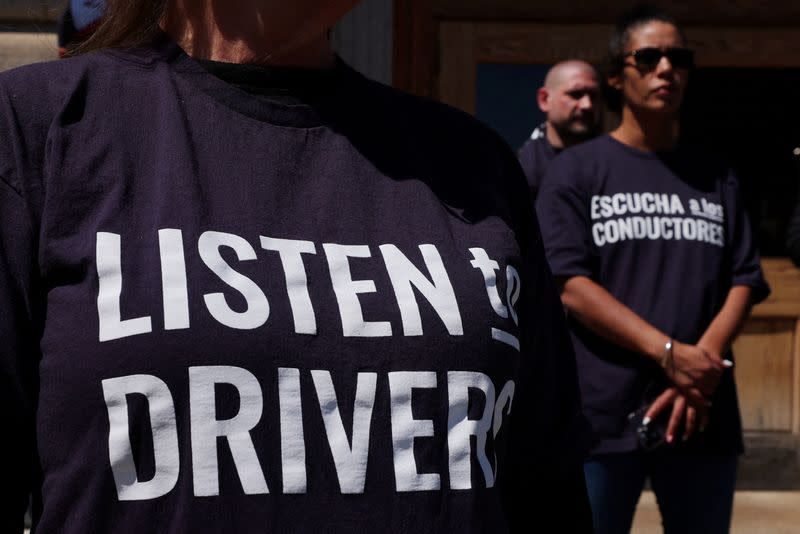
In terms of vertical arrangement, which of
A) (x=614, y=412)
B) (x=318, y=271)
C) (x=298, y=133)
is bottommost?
(x=614, y=412)

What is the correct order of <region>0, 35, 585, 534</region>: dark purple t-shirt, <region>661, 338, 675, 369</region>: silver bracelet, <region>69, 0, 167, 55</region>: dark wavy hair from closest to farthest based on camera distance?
<region>0, 35, 585, 534</region>: dark purple t-shirt, <region>69, 0, 167, 55</region>: dark wavy hair, <region>661, 338, 675, 369</region>: silver bracelet

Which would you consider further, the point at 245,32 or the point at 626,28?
the point at 626,28

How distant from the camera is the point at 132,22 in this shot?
4.25 ft

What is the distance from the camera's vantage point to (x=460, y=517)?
1.18 metres

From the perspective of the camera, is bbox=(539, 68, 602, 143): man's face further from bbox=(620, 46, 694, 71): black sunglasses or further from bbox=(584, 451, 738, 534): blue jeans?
bbox=(584, 451, 738, 534): blue jeans

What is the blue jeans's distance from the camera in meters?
3.31

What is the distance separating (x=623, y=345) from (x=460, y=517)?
221 cm

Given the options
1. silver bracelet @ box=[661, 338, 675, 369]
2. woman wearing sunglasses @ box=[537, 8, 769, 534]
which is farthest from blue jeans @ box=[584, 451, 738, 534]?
silver bracelet @ box=[661, 338, 675, 369]

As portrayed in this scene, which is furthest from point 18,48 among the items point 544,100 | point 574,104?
point 574,104

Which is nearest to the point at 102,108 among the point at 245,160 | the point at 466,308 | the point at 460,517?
the point at 245,160

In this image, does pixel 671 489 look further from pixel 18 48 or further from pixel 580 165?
pixel 18 48

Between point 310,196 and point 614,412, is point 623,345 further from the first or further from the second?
point 310,196

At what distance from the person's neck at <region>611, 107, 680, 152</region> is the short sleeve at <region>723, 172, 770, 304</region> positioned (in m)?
0.22

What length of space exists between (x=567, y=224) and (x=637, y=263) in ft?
0.71
